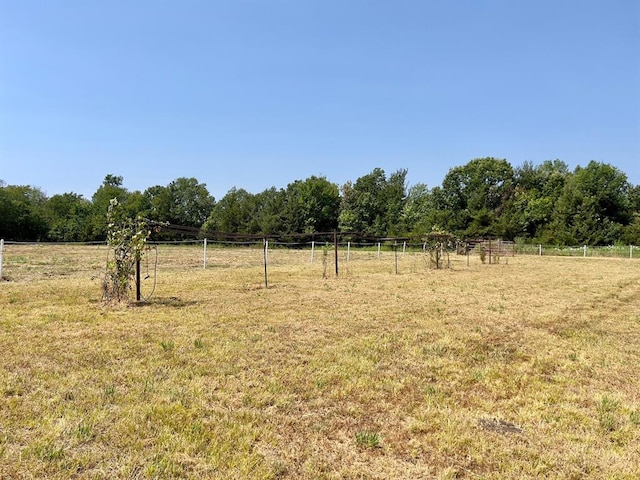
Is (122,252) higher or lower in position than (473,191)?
lower

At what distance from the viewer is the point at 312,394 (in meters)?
3.27

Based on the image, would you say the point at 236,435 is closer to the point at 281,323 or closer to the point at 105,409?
the point at 105,409

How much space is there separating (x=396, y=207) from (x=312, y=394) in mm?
51697

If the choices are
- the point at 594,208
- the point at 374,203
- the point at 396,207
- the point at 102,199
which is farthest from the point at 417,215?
the point at 102,199

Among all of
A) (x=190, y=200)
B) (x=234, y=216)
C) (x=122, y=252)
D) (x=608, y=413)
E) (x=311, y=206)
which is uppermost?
Result: (x=190, y=200)

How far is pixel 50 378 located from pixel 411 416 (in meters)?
3.12

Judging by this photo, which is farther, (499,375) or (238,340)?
(238,340)

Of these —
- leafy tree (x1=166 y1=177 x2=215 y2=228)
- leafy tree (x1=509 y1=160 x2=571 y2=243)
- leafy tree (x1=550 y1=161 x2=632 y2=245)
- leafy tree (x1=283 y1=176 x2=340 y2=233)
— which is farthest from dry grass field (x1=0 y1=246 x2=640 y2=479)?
leafy tree (x1=166 y1=177 x2=215 y2=228)

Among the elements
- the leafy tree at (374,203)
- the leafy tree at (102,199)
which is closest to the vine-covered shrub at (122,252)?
the leafy tree at (102,199)

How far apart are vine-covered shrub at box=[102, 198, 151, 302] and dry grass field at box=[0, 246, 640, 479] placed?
1.22 feet

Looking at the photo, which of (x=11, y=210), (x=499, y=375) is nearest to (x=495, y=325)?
(x=499, y=375)

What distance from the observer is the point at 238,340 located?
4848 mm

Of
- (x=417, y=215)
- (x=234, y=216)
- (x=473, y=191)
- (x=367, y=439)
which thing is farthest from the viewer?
(x=234, y=216)

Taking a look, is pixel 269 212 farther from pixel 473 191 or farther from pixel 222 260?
pixel 222 260
